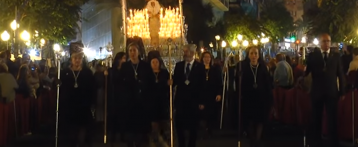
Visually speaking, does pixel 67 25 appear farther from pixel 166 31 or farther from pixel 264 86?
pixel 264 86

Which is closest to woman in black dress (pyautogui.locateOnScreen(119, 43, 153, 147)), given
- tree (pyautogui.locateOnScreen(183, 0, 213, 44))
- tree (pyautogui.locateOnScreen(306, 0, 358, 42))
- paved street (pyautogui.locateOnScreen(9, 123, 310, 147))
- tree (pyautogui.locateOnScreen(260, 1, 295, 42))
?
paved street (pyautogui.locateOnScreen(9, 123, 310, 147))

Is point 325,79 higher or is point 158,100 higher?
point 325,79

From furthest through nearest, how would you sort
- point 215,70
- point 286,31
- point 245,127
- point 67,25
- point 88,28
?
point 286,31
point 88,28
point 67,25
point 215,70
point 245,127

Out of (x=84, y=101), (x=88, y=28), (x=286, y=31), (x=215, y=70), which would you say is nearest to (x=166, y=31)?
(x=215, y=70)

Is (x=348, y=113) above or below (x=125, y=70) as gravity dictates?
below

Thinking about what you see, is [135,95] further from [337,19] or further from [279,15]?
[279,15]

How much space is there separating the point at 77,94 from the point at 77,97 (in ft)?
0.17

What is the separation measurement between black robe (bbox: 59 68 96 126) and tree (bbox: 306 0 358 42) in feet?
53.1

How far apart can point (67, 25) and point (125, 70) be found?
23453mm

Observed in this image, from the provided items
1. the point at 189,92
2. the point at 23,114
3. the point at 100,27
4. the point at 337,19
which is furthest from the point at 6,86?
the point at 100,27

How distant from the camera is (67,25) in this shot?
1339 inches

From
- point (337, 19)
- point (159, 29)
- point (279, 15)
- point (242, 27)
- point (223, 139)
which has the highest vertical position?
point (279, 15)

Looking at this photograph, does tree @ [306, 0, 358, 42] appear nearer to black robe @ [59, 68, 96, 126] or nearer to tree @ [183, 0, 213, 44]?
black robe @ [59, 68, 96, 126]

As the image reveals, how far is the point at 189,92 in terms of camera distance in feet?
38.2
